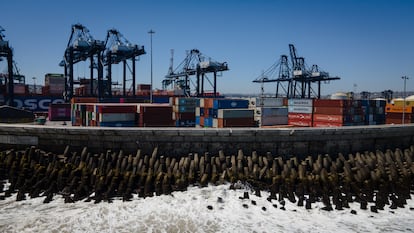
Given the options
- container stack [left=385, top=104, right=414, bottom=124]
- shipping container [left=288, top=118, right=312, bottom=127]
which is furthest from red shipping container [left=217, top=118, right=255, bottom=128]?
container stack [left=385, top=104, right=414, bottom=124]

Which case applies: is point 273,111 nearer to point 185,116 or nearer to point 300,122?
point 300,122

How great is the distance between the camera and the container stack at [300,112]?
3550 cm

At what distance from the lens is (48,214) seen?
14.6 metres

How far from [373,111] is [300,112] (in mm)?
9596

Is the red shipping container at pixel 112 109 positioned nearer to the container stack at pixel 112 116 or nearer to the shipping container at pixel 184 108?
the container stack at pixel 112 116

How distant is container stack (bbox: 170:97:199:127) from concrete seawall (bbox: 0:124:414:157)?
13279 mm

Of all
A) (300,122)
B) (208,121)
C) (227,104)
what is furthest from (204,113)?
(300,122)

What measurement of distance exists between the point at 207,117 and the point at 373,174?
17486 mm

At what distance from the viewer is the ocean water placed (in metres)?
13.5

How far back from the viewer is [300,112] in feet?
120

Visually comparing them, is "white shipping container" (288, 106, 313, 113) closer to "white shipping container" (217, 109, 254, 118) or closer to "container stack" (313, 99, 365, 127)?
"container stack" (313, 99, 365, 127)

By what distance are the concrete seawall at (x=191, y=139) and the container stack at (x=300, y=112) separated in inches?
514

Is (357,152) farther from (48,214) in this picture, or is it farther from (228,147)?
(48,214)

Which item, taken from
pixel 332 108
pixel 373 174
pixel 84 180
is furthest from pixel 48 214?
pixel 332 108
